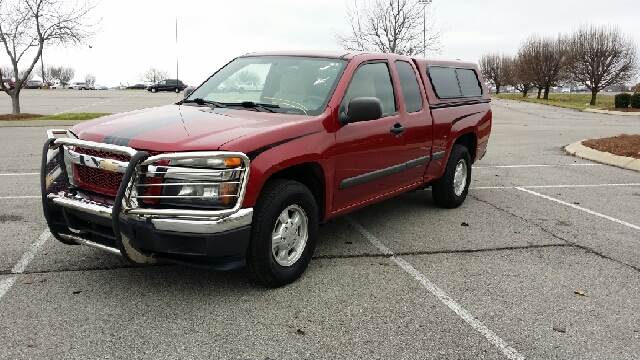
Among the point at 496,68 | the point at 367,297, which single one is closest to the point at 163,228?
the point at 367,297

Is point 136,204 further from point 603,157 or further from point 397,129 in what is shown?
point 603,157

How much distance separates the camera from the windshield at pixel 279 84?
15.6 feet

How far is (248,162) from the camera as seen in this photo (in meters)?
3.69

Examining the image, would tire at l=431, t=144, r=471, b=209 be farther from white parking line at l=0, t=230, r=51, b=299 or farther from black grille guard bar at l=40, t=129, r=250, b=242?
white parking line at l=0, t=230, r=51, b=299

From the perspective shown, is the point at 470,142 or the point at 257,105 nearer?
the point at 257,105

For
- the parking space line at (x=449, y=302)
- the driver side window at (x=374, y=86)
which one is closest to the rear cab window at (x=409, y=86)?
the driver side window at (x=374, y=86)

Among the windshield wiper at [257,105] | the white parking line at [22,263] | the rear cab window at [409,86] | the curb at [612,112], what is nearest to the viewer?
the white parking line at [22,263]

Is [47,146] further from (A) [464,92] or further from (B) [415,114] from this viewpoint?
(A) [464,92]

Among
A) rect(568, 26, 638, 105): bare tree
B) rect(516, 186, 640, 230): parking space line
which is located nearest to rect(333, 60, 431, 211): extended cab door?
rect(516, 186, 640, 230): parking space line

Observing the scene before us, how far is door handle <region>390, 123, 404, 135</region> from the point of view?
5.40 metres

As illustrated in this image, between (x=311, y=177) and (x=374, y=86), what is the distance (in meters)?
1.32

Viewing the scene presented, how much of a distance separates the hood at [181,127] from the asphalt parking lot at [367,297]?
114 cm

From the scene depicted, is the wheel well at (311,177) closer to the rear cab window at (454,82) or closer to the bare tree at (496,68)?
the rear cab window at (454,82)

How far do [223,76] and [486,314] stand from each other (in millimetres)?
3407
